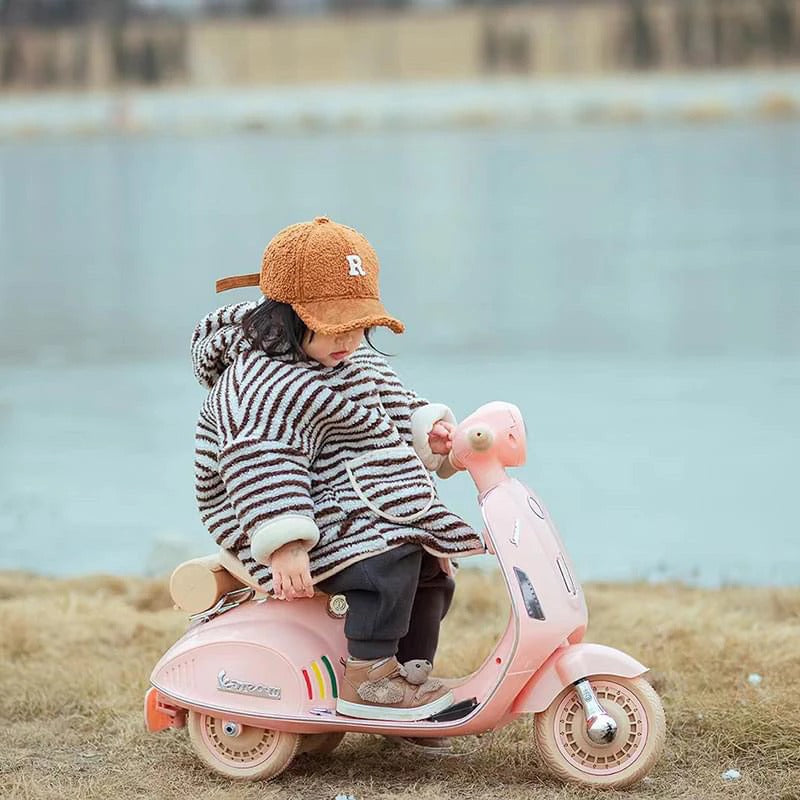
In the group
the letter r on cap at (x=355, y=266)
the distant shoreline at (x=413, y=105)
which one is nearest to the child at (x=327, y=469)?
the letter r on cap at (x=355, y=266)

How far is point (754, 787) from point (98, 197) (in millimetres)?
8925

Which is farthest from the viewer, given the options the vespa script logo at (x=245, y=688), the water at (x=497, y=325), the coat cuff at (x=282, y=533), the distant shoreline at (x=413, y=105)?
the distant shoreline at (x=413, y=105)

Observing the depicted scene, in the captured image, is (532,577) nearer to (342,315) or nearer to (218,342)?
(342,315)

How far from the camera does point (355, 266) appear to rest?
199 cm

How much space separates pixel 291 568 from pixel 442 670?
0.66m

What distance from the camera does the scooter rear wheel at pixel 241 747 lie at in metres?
2.06

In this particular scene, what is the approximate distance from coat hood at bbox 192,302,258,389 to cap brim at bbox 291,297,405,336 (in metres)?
0.11

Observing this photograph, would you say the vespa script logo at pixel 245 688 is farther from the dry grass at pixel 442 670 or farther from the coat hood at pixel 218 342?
the coat hood at pixel 218 342

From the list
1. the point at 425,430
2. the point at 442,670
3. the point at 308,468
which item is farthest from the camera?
the point at 442,670

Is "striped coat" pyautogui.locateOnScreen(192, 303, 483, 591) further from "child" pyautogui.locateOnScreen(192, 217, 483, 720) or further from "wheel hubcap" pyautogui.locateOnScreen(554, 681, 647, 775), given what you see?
"wheel hubcap" pyautogui.locateOnScreen(554, 681, 647, 775)

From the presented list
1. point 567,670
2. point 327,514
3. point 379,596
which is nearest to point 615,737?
point 567,670

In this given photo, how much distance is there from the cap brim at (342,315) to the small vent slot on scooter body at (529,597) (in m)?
0.35

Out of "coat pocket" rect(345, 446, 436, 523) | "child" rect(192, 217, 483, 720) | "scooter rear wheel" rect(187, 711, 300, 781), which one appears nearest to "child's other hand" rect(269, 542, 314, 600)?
"child" rect(192, 217, 483, 720)

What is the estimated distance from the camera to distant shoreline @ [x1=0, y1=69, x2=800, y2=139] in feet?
49.1
